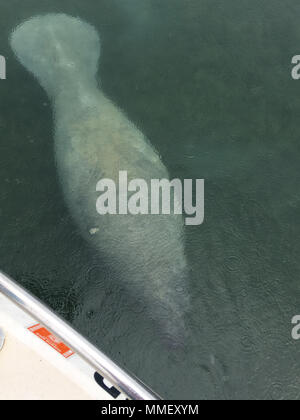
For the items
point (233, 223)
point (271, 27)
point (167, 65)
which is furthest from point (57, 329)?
point (271, 27)

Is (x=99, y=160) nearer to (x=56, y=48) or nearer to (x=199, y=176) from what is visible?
(x=199, y=176)

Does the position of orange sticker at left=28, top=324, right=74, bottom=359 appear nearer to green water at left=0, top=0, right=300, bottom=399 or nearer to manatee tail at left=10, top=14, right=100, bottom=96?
green water at left=0, top=0, right=300, bottom=399

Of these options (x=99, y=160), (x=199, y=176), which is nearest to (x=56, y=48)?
(x=99, y=160)

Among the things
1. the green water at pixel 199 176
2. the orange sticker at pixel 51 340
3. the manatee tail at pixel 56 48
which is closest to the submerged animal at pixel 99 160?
the manatee tail at pixel 56 48

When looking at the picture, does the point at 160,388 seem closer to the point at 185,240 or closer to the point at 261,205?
the point at 185,240

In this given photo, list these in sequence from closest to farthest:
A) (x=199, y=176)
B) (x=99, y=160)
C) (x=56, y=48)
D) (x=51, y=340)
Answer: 1. (x=51, y=340)
2. (x=99, y=160)
3. (x=199, y=176)
4. (x=56, y=48)

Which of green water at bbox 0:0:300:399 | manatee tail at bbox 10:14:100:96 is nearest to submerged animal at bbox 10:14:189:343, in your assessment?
manatee tail at bbox 10:14:100:96
